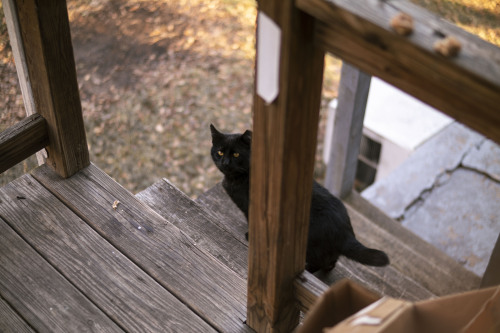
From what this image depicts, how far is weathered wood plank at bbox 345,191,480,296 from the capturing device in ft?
11.9

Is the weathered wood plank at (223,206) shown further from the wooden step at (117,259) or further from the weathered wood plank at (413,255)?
the weathered wood plank at (413,255)

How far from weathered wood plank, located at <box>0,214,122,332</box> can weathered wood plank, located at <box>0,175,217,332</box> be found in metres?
0.03

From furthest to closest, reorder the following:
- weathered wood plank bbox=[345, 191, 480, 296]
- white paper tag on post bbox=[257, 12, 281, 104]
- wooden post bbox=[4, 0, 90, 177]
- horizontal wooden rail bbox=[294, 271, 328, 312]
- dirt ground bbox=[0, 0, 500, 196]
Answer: dirt ground bbox=[0, 0, 500, 196], weathered wood plank bbox=[345, 191, 480, 296], wooden post bbox=[4, 0, 90, 177], horizontal wooden rail bbox=[294, 271, 328, 312], white paper tag on post bbox=[257, 12, 281, 104]

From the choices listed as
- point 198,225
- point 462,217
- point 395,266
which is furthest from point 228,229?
point 462,217

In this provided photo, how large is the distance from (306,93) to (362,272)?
2076mm

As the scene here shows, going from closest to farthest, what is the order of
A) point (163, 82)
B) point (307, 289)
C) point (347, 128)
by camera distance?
point (307, 289) < point (347, 128) < point (163, 82)

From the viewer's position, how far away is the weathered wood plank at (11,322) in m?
1.83

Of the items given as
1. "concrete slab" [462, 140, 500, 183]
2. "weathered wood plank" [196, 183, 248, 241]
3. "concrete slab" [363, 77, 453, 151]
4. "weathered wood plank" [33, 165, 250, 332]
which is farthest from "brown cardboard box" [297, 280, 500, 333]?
"concrete slab" [363, 77, 453, 151]

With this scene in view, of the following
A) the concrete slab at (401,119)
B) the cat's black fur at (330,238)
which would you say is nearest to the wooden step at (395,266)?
the cat's black fur at (330,238)

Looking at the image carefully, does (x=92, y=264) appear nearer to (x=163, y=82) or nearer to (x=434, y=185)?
(x=434, y=185)

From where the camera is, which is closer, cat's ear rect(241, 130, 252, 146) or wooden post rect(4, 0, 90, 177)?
wooden post rect(4, 0, 90, 177)

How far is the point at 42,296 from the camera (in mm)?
1947

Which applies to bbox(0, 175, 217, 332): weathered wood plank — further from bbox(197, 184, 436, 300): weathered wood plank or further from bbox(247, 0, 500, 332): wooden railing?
bbox(197, 184, 436, 300): weathered wood plank

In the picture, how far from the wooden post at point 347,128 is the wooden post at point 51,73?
6.77ft
